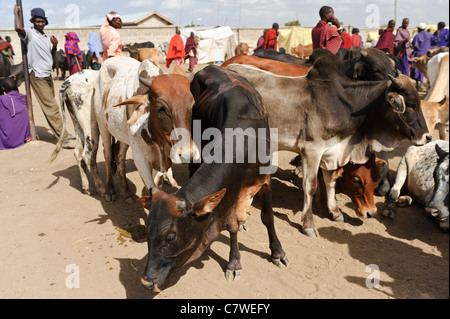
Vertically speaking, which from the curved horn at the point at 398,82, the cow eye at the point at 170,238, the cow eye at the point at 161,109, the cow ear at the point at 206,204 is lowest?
the cow eye at the point at 170,238

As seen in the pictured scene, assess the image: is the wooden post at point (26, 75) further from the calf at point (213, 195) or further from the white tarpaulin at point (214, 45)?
the white tarpaulin at point (214, 45)

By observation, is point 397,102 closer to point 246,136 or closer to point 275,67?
point 246,136

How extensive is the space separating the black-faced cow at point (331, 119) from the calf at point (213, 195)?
28.5 inches

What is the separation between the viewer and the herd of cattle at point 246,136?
284cm

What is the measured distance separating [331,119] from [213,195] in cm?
211

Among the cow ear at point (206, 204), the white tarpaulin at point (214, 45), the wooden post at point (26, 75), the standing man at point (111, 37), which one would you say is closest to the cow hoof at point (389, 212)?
the cow ear at point (206, 204)

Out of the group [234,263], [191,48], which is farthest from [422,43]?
[234,263]

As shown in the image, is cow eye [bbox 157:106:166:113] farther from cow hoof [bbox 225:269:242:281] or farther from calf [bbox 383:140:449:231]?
calf [bbox 383:140:449:231]

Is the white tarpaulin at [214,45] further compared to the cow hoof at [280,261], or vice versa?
the white tarpaulin at [214,45]

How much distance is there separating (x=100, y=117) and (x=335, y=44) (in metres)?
3.97

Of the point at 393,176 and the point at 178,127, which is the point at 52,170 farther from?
the point at 393,176

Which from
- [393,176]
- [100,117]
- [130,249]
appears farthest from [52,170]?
[393,176]

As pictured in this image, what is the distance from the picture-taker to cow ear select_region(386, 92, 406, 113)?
12.6 feet
